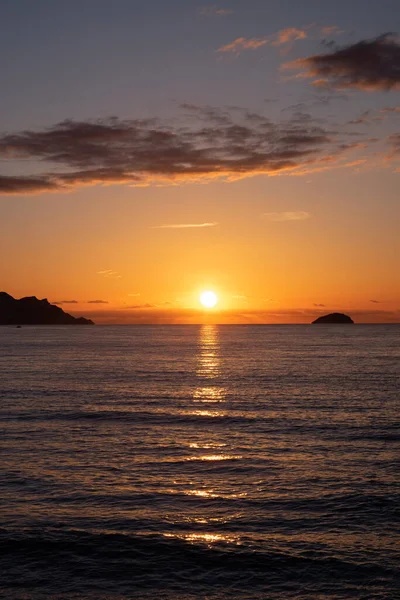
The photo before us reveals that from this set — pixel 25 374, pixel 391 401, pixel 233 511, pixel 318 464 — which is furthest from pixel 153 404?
pixel 25 374

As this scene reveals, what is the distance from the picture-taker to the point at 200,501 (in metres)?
26.8

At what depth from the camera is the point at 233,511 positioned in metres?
25.4

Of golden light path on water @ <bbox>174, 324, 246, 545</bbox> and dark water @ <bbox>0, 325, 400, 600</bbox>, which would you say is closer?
dark water @ <bbox>0, 325, 400, 600</bbox>

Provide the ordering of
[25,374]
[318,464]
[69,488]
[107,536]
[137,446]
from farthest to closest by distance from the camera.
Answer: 1. [25,374]
2. [137,446]
3. [318,464]
4. [69,488]
5. [107,536]

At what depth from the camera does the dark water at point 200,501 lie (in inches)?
760

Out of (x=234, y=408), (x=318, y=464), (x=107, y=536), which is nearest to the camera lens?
(x=107, y=536)

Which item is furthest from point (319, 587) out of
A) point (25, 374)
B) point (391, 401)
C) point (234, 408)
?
point (25, 374)

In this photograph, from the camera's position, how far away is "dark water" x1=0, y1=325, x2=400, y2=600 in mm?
19297

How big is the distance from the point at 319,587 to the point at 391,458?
1787 centimetres

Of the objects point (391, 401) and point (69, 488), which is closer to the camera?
point (69, 488)

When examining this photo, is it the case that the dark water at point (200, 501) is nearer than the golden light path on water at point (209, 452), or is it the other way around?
the dark water at point (200, 501)

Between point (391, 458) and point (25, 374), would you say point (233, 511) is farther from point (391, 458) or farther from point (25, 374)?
point (25, 374)

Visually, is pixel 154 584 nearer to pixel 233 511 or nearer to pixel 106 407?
pixel 233 511

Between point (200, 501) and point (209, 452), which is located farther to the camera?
point (209, 452)
